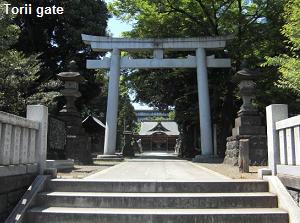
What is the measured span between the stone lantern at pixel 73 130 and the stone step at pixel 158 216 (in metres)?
8.68

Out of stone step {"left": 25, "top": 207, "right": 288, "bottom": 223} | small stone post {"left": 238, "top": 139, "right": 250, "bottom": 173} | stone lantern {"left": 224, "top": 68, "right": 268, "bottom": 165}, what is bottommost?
stone step {"left": 25, "top": 207, "right": 288, "bottom": 223}

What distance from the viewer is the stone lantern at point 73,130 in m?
15.2

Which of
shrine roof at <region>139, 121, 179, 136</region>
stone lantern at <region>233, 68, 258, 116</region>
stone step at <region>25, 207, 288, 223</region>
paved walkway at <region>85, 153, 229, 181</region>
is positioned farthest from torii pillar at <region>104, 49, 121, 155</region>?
shrine roof at <region>139, 121, 179, 136</region>

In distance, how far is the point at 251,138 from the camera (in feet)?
46.1

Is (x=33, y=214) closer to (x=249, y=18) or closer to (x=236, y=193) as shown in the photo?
(x=236, y=193)

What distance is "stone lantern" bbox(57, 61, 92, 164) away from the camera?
1516 cm

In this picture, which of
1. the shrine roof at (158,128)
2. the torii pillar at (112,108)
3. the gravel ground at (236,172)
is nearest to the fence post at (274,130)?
the gravel ground at (236,172)

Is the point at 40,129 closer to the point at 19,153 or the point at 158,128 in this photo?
the point at 19,153

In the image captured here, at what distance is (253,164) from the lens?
1351cm

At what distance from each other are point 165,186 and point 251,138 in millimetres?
7731

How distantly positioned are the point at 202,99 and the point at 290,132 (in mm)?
13522

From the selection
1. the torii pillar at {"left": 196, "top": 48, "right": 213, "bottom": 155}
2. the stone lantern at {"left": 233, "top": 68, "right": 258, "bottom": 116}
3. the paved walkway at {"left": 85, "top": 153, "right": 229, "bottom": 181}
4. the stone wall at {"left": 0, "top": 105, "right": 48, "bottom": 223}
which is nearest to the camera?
the stone wall at {"left": 0, "top": 105, "right": 48, "bottom": 223}

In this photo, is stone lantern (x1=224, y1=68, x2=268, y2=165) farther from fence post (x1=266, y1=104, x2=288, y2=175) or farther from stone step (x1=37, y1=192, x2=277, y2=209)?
stone step (x1=37, y1=192, x2=277, y2=209)

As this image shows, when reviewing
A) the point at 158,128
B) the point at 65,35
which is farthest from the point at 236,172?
the point at 158,128
